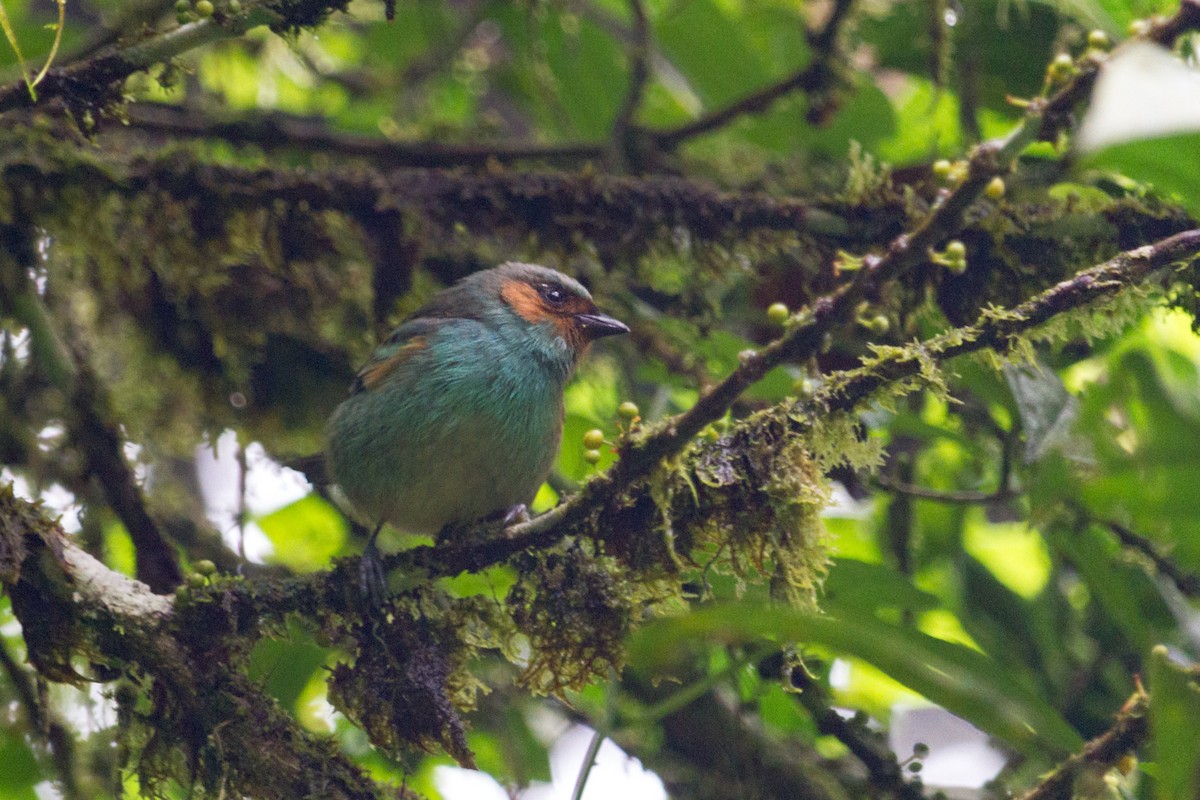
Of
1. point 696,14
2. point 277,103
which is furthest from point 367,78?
point 696,14

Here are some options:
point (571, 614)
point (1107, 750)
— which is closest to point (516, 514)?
point (571, 614)

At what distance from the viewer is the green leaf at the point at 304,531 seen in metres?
4.79

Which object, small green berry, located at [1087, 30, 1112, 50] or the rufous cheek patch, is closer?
small green berry, located at [1087, 30, 1112, 50]

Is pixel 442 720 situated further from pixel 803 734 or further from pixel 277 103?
pixel 277 103

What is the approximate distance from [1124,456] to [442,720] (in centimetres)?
242

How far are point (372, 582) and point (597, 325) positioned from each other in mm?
1435

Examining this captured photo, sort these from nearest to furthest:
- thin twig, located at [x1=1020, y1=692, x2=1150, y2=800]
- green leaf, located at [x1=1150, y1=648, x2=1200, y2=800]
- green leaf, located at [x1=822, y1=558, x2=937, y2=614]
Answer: green leaf, located at [x1=1150, y1=648, x2=1200, y2=800] < thin twig, located at [x1=1020, y1=692, x2=1150, y2=800] < green leaf, located at [x1=822, y1=558, x2=937, y2=614]

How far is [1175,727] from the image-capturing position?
5.94 ft

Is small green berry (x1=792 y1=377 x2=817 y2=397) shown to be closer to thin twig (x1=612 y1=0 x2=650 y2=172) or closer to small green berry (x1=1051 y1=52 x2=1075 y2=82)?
small green berry (x1=1051 y1=52 x2=1075 y2=82)

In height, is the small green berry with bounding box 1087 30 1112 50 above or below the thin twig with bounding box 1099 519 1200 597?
above

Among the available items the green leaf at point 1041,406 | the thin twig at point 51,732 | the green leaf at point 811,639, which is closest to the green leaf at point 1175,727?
the green leaf at point 811,639

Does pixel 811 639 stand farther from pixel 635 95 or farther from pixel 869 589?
pixel 635 95

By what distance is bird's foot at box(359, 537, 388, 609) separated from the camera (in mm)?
2840

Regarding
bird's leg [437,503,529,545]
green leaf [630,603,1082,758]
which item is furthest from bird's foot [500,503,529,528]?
green leaf [630,603,1082,758]
